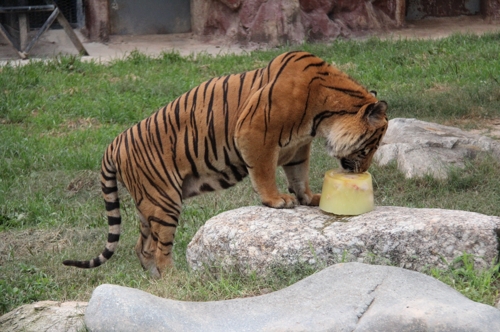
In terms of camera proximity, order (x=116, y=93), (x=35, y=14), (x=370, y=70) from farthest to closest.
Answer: (x=35, y=14) → (x=370, y=70) → (x=116, y=93)

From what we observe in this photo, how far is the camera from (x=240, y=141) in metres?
4.77

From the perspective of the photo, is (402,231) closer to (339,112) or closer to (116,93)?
(339,112)

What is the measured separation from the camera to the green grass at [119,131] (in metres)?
4.86

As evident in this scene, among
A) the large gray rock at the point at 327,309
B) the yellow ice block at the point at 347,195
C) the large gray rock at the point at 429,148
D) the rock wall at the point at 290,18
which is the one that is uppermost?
the rock wall at the point at 290,18

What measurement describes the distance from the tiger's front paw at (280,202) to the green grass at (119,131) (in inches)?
25.9

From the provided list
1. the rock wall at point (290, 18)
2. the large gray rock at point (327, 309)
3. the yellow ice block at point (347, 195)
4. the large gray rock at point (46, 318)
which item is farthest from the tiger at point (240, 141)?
the rock wall at point (290, 18)

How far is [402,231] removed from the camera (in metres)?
4.06

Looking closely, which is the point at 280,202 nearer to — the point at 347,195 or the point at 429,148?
the point at 347,195

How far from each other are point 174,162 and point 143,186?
27 cm

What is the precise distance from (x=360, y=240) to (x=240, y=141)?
1065 millimetres

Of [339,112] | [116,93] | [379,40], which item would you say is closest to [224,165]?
[339,112]

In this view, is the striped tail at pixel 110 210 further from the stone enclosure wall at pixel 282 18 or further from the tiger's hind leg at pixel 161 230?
the stone enclosure wall at pixel 282 18

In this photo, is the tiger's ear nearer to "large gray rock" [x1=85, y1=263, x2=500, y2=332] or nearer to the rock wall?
"large gray rock" [x1=85, y1=263, x2=500, y2=332]

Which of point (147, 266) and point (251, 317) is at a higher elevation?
point (251, 317)
